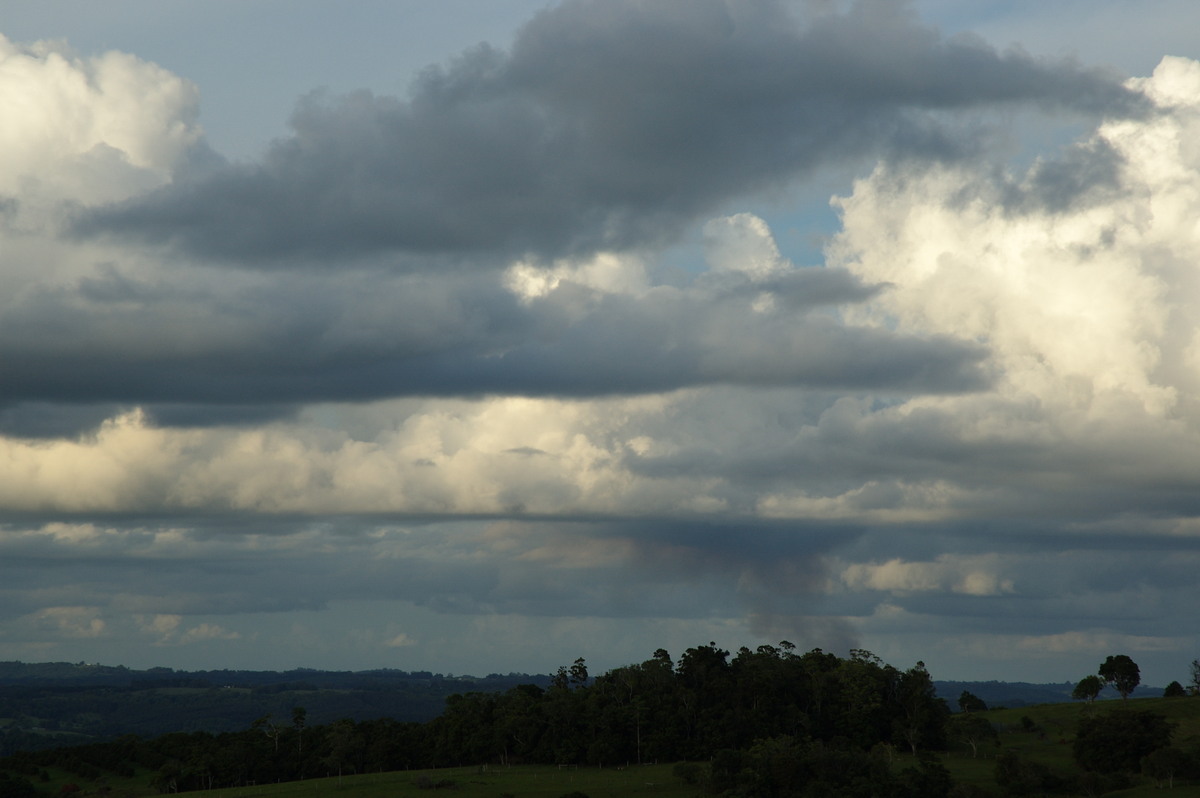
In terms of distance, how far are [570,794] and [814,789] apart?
133ft

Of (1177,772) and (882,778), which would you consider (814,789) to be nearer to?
(882,778)

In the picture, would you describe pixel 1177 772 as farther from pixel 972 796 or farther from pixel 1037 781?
pixel 972 796

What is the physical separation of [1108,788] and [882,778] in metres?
38.2

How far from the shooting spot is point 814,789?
195250mm

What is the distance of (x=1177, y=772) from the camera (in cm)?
19825

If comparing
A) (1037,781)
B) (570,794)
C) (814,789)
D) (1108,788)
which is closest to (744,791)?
(814,789)

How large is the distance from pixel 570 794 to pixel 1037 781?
77.5 m

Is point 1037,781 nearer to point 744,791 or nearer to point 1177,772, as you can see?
point 1177,772

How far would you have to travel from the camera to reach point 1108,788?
652 feet

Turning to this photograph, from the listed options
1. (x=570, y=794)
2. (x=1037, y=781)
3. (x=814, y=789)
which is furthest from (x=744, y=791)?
(x=1037, y=781)

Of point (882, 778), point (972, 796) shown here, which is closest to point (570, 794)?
point (882, 778)

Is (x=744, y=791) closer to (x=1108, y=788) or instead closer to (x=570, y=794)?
(x=570, y=794)

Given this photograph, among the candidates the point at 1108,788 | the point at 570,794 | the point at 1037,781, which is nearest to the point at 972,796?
the point at 1037,781

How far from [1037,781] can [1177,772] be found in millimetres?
23829
